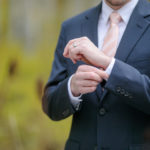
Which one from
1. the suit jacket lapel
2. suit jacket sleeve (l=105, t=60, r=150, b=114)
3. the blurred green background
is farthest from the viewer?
the blurred green background

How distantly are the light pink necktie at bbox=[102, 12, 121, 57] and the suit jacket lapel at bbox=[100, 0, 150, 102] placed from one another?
27mm

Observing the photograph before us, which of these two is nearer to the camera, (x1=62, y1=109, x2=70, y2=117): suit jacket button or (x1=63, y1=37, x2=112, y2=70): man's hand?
(x1=63, y1=37, x2=112, y2=70): man's hand

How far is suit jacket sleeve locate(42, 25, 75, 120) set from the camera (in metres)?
1.47

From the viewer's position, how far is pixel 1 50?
2791mm

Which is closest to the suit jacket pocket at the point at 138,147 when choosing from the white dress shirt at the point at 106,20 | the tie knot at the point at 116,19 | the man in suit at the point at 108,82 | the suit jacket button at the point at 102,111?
the man in suit at the point at 108,82

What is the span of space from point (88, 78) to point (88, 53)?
3.5 inches

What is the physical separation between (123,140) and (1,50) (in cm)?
162

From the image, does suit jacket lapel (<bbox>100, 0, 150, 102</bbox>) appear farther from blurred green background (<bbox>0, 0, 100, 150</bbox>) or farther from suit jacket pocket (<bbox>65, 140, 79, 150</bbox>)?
blurred green background (<bbox>0, 0, 100, 150</bbox>)

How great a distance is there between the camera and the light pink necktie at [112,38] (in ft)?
4.70

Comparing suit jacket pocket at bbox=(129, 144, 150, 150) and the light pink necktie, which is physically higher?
the light pink necktie

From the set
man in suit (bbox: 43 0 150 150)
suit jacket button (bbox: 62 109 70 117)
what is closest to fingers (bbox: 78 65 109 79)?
man in suit (bbox: 43 0 150 150)

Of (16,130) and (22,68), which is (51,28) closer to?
(22,68)

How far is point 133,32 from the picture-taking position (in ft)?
4.68

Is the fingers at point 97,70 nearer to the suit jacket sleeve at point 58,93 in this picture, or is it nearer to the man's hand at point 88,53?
the man's hand at point 88,53
